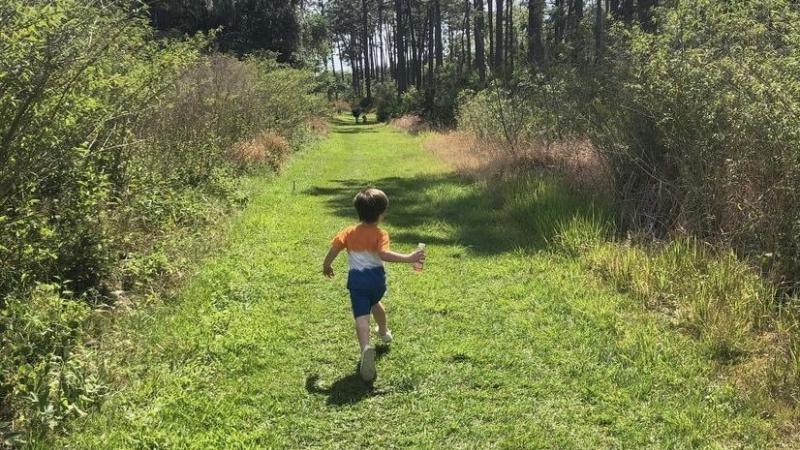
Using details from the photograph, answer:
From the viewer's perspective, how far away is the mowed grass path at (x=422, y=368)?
393 centimetres

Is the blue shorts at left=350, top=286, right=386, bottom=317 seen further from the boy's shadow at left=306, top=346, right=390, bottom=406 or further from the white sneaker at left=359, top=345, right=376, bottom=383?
the boy's shadow at left=306, top=346, right=390, bottom=406

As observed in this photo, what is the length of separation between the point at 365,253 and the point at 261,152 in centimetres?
1137

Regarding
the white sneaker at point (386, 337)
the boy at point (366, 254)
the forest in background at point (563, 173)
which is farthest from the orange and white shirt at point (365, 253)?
the forest in background at point (563, 173)

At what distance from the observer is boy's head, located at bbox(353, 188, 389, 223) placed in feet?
15.6

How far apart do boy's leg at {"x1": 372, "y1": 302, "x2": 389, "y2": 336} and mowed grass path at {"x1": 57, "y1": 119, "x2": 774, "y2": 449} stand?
222mm

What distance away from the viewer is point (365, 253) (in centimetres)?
485

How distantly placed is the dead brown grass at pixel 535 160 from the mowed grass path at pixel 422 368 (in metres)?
2.20

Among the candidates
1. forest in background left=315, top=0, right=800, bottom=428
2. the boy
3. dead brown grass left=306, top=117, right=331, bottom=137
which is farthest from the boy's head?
dead brown grass left=306, top=117, right=331, bottom=137

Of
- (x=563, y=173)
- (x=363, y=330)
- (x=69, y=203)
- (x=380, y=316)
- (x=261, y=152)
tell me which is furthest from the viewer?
(x=261, y=152)

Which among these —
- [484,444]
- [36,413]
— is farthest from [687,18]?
[36,413]

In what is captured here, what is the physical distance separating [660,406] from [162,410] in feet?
10.3

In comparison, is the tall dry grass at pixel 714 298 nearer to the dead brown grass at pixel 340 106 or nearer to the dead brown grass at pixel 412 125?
the dead brown grass at pixel 412 125

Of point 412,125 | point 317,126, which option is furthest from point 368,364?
point 412,125

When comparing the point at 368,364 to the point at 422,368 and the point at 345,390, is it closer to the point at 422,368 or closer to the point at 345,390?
the point at 345,390
